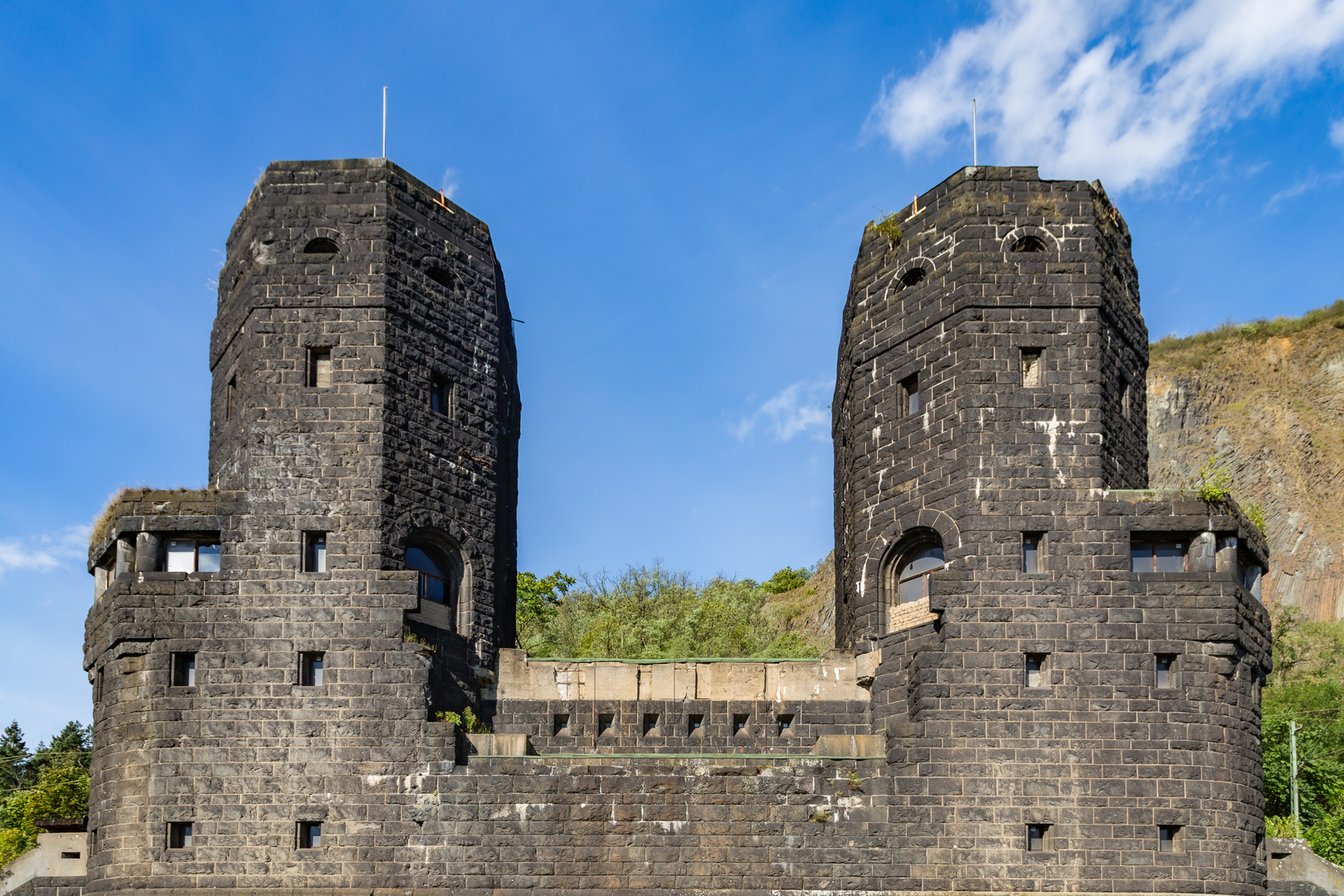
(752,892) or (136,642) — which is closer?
(752,892)

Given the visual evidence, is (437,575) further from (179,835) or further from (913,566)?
(913,566)

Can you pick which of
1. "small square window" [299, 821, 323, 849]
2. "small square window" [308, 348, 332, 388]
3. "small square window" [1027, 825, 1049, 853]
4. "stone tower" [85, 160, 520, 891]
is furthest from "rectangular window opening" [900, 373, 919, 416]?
"small square window" [299, 821, 323, 849]

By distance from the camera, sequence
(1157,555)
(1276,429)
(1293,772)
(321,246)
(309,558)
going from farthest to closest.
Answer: (1276,429), (1293,772), (321,246), (309,558), (1157,555)

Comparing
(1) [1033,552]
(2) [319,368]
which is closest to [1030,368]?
(1) [1033,552]

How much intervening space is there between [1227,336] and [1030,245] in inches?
2505

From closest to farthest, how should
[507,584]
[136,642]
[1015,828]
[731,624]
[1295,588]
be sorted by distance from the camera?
[1015,828], [136,642], [507,584], [731,624], [1295,588]

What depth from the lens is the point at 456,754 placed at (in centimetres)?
2188

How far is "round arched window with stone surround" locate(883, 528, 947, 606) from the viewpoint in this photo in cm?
2330

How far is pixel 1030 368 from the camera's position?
76.0 ft

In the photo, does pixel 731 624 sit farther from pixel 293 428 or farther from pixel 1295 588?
pixel 1295 588

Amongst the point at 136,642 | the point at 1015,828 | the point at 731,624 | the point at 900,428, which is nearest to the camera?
the point at 1015,828

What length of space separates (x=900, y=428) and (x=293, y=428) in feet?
35.5

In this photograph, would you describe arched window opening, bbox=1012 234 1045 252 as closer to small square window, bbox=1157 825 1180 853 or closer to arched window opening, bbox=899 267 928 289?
arched window opening, bbox=899 267 928 289

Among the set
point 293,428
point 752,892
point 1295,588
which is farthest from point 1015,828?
point 1295,588
